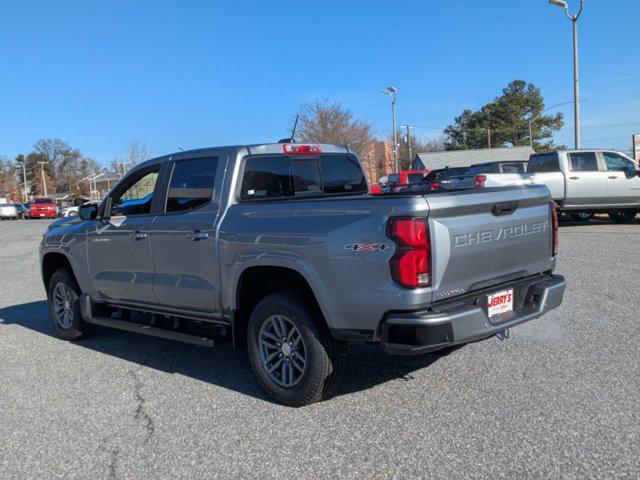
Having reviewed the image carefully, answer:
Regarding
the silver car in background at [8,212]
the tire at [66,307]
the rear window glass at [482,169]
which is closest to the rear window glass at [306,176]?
the tire at [66,307]

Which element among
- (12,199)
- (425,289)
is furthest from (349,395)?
(12,199)

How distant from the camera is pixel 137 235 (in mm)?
5371

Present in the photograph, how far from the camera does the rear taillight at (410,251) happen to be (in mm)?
3520

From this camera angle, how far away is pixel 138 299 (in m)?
5.54

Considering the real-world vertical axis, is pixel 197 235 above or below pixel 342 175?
below

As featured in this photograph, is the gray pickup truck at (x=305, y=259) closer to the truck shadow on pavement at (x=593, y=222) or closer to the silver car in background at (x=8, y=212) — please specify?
the truck shadow on pavement at (x=593, y=222)

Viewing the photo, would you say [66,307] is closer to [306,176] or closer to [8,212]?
[306,176]

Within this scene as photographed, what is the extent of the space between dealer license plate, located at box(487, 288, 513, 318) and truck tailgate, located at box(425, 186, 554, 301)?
93 mm

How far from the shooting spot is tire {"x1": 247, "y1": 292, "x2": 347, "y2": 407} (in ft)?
13.3

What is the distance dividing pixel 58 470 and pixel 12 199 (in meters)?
115

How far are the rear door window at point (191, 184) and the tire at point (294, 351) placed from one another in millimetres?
1150

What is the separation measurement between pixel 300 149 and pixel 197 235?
49.1 inches

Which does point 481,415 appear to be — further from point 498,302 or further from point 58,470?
point 58,470

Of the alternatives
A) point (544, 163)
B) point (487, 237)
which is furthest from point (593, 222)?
point (487, 237)
